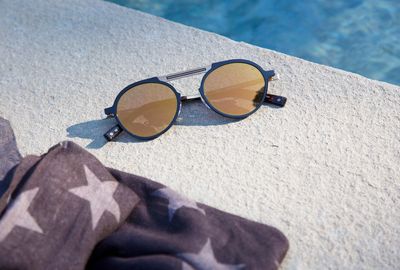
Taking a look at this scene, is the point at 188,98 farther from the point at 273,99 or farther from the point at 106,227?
the point at 106,227

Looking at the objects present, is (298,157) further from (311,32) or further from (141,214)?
(311,32)

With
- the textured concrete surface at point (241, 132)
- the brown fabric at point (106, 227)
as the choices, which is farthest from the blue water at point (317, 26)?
the brown fabric at point (106, 227)

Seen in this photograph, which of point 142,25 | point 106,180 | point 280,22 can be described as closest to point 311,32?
point 280,22

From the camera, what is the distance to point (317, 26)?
8.23 ft

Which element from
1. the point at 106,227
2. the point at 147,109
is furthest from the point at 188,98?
the point at 106,227

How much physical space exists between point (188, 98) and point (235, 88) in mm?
143

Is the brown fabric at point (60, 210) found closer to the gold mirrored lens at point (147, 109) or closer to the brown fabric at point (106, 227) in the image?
the brown fabric at point (106, 227)

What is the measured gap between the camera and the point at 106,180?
4.52 feet

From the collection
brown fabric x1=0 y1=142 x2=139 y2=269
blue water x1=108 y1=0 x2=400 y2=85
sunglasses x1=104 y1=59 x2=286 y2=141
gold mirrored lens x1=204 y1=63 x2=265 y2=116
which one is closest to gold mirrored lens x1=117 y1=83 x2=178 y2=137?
sunglasses x1=104 y1=59 x2=286 y2=141

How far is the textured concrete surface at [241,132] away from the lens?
141 cm

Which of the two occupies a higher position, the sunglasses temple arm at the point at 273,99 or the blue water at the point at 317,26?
the blue water at the point at 317,26

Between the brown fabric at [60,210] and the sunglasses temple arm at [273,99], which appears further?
the sunglasses temple arm at [273,99]

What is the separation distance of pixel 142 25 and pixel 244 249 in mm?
1130

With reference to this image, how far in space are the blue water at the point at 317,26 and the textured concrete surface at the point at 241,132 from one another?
0.53 meters
